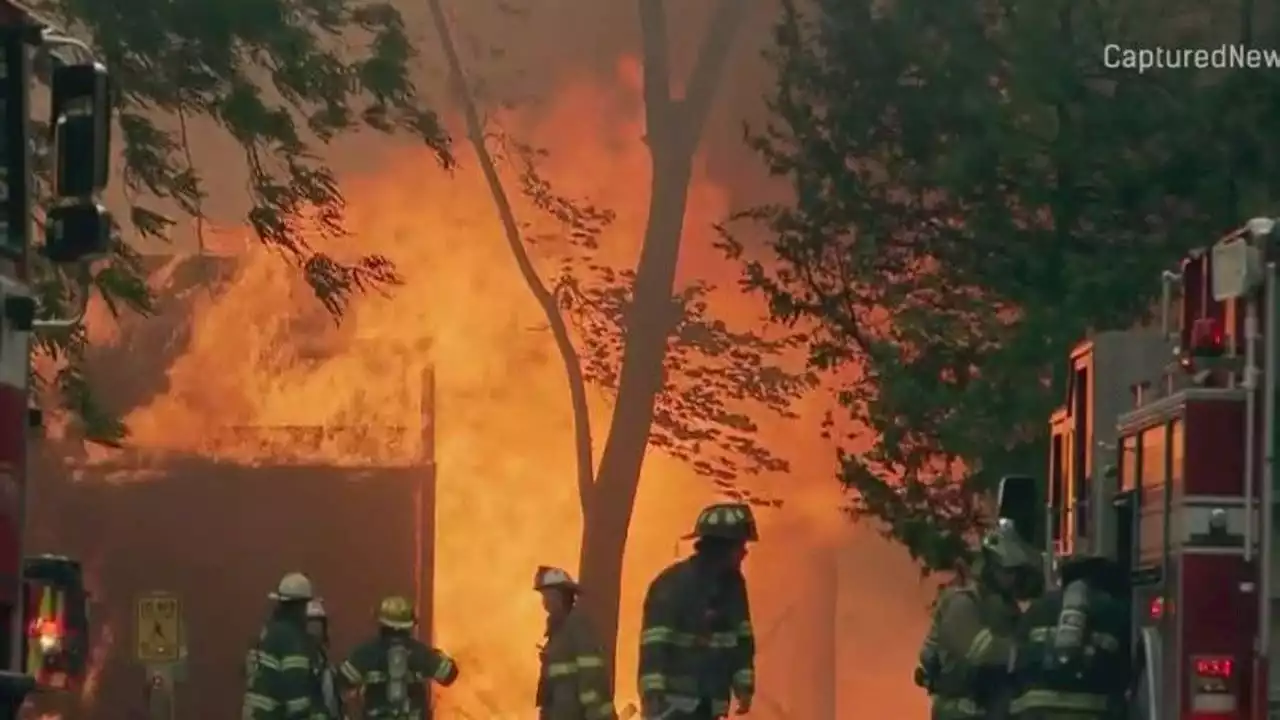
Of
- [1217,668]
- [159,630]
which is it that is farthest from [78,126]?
[159,630]

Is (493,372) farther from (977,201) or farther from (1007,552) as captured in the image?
(1007,552)

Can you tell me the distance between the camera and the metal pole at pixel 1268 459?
823 cm

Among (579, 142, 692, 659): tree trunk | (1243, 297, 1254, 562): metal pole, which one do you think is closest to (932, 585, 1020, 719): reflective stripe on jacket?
(1243, 297, 1254, 562): metal pole

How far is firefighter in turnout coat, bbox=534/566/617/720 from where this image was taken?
43.8ft

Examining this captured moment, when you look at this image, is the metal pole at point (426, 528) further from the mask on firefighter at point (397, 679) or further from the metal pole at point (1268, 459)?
the metal pole at point (1268, 459)

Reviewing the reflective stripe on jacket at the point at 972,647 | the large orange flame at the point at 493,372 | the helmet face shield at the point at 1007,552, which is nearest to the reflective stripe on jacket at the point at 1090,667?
the reflective stripe on jacket at the point at 972,647

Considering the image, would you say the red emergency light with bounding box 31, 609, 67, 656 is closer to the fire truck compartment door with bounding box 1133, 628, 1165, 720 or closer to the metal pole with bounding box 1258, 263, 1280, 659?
the fire truck compartment door with bounding box 1133, 628, 1165, 720

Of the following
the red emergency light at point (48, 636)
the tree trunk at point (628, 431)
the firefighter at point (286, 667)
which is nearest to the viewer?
the red emergency light at point (48, 636)

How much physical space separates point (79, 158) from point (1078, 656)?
4309 millimetres

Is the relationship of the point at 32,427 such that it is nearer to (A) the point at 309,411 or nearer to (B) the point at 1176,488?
(B) the point at 1176,488

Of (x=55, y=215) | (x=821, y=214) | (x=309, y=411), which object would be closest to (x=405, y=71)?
(x=821, y=214)

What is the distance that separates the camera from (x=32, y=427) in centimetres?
771

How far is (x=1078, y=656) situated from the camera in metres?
9.34

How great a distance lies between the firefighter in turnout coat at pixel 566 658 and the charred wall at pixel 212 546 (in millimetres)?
12417
